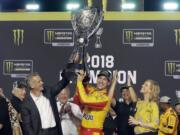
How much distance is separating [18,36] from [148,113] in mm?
3750

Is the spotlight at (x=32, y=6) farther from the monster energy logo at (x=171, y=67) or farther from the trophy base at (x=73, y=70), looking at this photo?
the trophy base at (x=73, y=70)

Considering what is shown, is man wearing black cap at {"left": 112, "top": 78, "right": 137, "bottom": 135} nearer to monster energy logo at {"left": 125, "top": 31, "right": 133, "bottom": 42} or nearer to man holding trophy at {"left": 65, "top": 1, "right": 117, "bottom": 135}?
monster energy logo at {"left": 125, "top": 31, "right": 133, "bottom": 42}

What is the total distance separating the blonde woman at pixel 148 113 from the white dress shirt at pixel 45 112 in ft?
4.46

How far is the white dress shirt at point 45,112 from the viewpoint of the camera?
7.93 metres

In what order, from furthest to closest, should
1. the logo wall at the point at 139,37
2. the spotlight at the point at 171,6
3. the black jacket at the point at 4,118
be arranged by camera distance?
the spotlight at the point at 171,6
the logo wall at the point at 139,37
the black jacket at the point at 4,118

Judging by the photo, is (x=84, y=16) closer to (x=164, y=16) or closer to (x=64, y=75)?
(x=64, y=75)

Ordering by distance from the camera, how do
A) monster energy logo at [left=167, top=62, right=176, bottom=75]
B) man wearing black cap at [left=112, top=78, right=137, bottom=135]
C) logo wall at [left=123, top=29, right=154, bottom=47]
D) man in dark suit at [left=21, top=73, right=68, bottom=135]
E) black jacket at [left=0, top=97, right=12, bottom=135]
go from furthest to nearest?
1. logo wall at [left=123, top=29, right=154, bottom=47]
2. monster energy logo at [left=167, top=62, right=176, bottom=75]
3. man wearing black cap at [left=112, top=78, right=137, bottom=135]
4. black jacket at [left=0, top=97, right=12, bottom=135]
5. man in dark suit at [left=21, top=73, right=68, bottom=135]

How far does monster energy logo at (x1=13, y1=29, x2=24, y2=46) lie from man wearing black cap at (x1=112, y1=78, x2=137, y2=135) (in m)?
2.37

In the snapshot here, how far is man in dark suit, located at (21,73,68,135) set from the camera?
25.9 feet

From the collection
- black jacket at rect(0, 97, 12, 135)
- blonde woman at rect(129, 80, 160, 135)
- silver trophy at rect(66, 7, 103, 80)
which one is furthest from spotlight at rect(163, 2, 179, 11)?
black jacket at rect(0, 97, 12, 135)

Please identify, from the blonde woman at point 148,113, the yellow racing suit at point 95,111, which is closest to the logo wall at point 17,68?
the blonde woman at point 148,113

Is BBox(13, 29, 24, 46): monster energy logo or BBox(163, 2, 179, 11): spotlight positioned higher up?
BBox(163, 2, 179, 11): spotlight

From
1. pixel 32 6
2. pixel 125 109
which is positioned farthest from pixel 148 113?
pixel 32 6

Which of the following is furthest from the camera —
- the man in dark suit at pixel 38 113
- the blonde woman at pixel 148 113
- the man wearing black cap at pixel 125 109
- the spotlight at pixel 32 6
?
the spotlight at pixel 32 6
